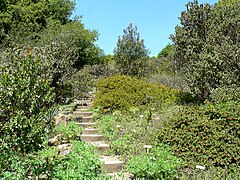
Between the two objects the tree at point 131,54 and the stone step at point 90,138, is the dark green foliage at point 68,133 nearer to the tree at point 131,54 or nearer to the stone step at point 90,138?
the stone step at point 90,138

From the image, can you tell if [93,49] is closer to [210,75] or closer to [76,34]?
[76,34]

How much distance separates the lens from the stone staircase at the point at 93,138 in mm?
4883

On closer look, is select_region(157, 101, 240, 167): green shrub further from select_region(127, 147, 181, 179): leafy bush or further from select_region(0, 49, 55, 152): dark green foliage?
select_region(0, 49, 55, 152): dark green foliage

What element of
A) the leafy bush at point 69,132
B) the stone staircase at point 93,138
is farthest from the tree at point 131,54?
the leafy bush at point 69,132

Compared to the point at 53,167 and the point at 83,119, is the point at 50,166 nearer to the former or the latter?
the point at 53,167

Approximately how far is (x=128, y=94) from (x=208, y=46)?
2.81 m

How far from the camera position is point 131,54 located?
14016 millimetres

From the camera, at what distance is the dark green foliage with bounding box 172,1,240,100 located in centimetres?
779

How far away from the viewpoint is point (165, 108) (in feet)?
28.1

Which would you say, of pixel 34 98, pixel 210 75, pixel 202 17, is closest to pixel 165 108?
pixel 210 75

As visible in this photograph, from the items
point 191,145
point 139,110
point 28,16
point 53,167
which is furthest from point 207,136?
point 28,16

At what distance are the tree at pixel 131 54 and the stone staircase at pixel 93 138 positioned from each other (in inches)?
→ 146

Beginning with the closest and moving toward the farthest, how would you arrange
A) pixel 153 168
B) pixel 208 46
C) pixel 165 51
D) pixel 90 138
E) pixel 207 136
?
pixel 153 168
pixel 207 136
pixel 90 138
pixel 208 46
pixel 165 51

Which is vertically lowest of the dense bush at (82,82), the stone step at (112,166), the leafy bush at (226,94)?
the stone step at (112,166)
